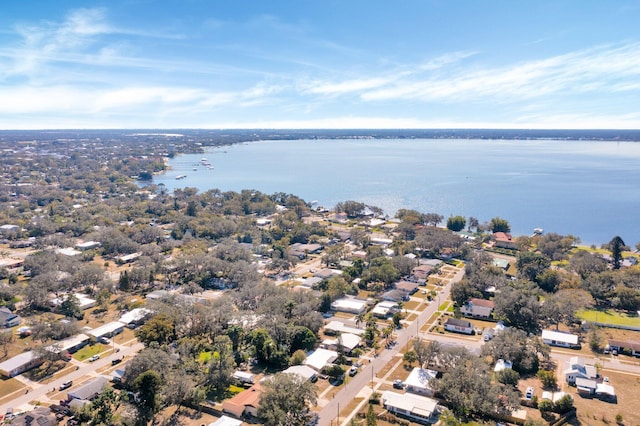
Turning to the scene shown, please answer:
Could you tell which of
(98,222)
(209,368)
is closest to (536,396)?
(209,368)

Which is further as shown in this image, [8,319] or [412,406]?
[8,319]

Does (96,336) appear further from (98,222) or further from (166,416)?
(98,222)

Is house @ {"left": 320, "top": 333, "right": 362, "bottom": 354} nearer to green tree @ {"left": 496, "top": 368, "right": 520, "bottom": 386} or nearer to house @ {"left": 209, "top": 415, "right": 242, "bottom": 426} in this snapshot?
house @ {"left": 209, "top": 415, "right": 242, "bottom": 426}

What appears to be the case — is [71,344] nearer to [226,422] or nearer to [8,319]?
[8,319]

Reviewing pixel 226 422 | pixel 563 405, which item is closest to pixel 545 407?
pixel 563 405

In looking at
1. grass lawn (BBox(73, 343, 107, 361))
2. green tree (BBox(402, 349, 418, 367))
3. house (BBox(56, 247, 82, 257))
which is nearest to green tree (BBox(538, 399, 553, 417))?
green tree (BBox(402, 349, 418, 367))

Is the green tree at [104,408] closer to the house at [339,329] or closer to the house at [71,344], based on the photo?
the house at [71,344]
